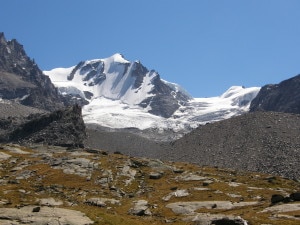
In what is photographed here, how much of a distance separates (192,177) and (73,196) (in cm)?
3363

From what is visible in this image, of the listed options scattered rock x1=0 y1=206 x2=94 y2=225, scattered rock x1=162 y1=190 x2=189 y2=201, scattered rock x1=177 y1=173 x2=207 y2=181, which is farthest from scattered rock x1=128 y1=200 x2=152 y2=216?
scattered rock x1=177 y1=173 x2=207 y2=181

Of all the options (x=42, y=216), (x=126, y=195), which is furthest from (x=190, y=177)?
(x=42, y=216)

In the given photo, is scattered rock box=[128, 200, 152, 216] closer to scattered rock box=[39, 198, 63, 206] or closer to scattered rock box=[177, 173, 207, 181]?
scattered rock box=[39, 198, 63, 206]

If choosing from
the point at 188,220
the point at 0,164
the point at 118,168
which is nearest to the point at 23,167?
the point at 0,164

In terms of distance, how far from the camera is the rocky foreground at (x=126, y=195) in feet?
175

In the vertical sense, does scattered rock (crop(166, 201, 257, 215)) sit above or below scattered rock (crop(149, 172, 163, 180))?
below

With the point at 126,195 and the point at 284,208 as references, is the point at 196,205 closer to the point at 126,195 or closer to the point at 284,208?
the point at 284,208

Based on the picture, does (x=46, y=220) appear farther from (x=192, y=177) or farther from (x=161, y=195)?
(x=192, y=177)

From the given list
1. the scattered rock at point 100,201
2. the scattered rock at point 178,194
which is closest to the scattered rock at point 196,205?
the scattered rock at point 178,194

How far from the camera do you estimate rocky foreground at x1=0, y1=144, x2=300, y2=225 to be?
53.2 m

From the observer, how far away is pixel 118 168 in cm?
11525

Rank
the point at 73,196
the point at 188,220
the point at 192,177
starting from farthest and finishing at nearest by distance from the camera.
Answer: the point at 192,177, the point at 73,196, the point at 188,220

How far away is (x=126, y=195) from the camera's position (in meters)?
89.8

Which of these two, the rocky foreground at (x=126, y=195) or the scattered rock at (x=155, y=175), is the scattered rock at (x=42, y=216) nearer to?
the rocky foreground at (x=126, y=195)
